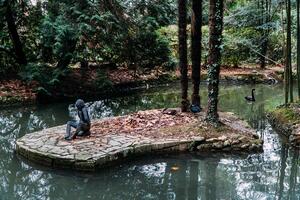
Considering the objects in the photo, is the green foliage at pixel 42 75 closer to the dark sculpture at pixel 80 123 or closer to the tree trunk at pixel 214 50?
the dark sculpture at pixel 80 123

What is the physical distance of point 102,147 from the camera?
1003cm

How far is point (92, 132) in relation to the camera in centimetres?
1127

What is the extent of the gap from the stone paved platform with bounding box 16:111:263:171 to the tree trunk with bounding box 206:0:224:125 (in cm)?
78

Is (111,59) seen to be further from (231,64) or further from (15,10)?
(231,64)

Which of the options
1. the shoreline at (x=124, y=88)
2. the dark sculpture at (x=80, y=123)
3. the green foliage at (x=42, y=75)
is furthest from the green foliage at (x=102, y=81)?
the dark sculpture at (x=80, y=123)

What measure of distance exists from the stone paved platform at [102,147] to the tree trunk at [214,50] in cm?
78

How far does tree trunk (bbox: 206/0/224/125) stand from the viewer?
35.0 ft

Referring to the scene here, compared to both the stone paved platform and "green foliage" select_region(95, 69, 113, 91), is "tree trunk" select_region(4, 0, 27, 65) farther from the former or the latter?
the stone paved platform

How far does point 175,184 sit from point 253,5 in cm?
1844

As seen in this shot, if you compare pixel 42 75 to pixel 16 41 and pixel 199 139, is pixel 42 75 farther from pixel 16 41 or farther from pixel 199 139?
pixel 199 139

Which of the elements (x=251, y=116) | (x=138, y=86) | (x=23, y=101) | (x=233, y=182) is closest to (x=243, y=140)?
(x=233, y=182)

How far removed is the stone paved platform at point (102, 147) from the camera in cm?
953

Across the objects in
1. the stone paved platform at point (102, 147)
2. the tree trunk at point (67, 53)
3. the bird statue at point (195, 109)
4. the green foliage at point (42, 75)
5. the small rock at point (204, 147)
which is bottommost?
the small rock at point (204, 147)

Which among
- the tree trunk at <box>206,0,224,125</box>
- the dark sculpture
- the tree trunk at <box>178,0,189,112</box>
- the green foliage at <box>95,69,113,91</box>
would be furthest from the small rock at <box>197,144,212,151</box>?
the green foliage at <box>95,69,113,91</box>
